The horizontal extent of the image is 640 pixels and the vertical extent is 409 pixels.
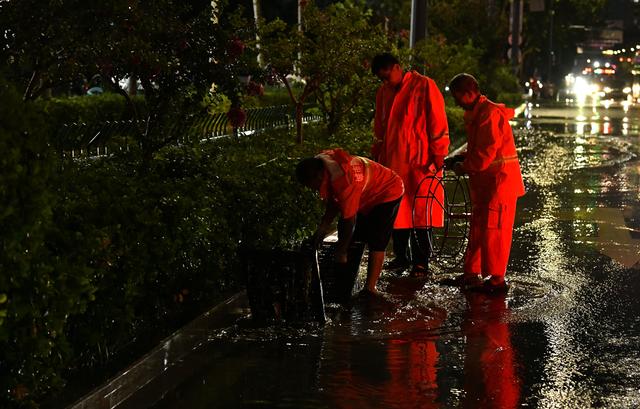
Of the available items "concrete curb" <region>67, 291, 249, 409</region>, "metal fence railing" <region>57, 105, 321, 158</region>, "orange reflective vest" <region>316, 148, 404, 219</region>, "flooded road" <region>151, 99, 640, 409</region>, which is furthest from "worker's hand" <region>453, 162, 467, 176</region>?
"metal fence railing" <region>57, 105, 321, 158</region>

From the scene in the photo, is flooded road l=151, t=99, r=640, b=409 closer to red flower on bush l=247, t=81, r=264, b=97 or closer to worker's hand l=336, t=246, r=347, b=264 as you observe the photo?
worker's hand l=336, t=246, r=347, b=264

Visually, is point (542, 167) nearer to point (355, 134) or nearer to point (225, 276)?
point (355, 134)

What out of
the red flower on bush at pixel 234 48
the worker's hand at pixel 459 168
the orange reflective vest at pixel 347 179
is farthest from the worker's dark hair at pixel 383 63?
the orange reflective vest at pixel 347 179

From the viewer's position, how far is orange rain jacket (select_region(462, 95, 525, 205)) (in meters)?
9.67

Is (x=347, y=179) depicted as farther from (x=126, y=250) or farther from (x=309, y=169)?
(x=126, y=250)

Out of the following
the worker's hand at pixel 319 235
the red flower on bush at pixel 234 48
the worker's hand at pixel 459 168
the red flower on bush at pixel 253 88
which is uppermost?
the red flower on bush at pixel 234 48

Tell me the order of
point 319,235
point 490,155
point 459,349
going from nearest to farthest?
point 459,349, point 319,235, point 490,155

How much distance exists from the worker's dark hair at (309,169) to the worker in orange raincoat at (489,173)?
1.85 m

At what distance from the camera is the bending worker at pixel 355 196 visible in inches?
330

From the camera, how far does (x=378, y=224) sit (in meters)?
9.52

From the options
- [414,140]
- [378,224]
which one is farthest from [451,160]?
[378,224]

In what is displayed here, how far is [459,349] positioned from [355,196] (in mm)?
1327

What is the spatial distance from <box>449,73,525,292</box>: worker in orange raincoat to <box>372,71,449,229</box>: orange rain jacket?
1.82ft

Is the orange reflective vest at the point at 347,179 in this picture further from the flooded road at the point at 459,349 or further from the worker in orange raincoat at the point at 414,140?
the worker in orange raincoat at the point at 414,140
